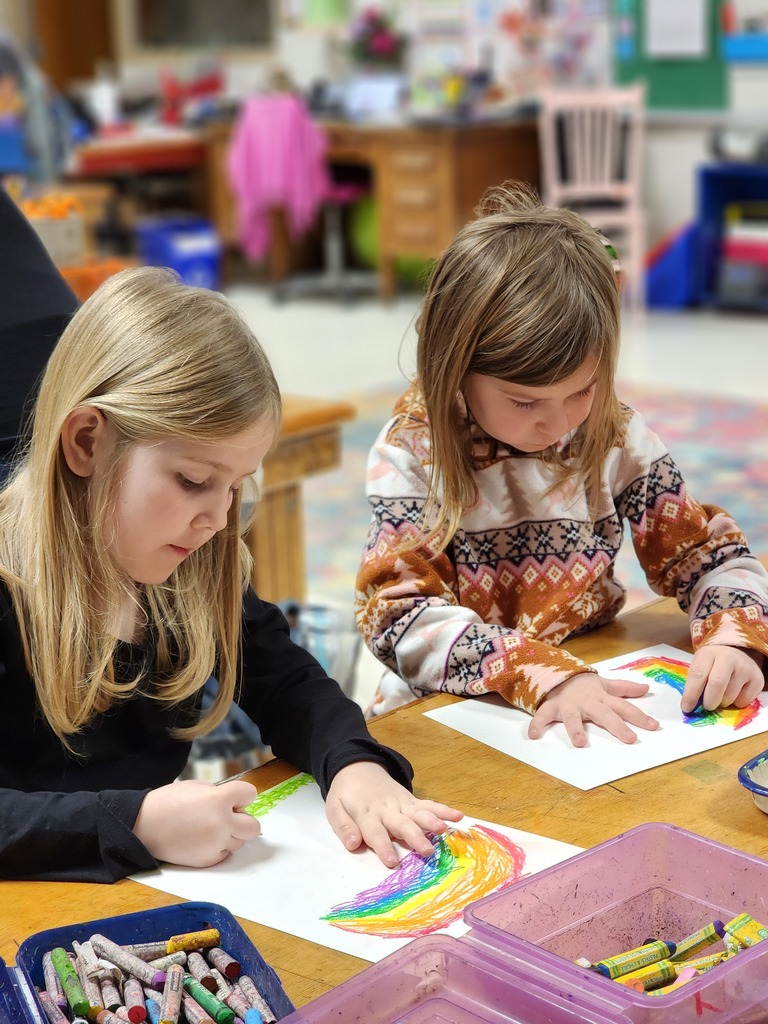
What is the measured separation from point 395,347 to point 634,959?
5077 millimetres

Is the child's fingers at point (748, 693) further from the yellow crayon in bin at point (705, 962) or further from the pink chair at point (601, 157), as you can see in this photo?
the pink chair at point (601, 157)

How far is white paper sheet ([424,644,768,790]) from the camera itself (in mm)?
1108

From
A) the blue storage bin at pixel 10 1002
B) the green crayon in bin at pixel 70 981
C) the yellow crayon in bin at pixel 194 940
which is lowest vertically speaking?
the yellow crayon in bin at pixel 194 940

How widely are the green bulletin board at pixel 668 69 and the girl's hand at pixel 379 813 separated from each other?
Result: 19.1 ft

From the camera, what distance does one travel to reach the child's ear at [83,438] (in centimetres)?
103

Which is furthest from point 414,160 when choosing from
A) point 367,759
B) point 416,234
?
point 367,759

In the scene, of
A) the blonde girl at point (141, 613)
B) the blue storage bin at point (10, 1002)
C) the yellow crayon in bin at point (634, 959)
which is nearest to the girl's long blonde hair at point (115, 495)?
the blonde girl at point (141, 613)

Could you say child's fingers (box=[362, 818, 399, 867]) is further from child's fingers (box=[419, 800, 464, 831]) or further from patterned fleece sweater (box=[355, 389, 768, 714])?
patterned fleece sweater (box=[355, 389, 768, 714])

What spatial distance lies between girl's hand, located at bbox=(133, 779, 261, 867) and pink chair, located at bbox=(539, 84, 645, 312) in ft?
18.1

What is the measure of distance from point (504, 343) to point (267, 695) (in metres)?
0.38

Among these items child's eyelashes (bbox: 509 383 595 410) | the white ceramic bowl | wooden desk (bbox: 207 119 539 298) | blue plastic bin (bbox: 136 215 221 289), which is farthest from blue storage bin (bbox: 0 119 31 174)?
the white ceramic bowl

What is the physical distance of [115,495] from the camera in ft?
3.43

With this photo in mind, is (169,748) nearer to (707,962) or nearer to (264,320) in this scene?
(707,962)

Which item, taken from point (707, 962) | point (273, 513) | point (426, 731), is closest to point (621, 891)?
point (707, 962)
